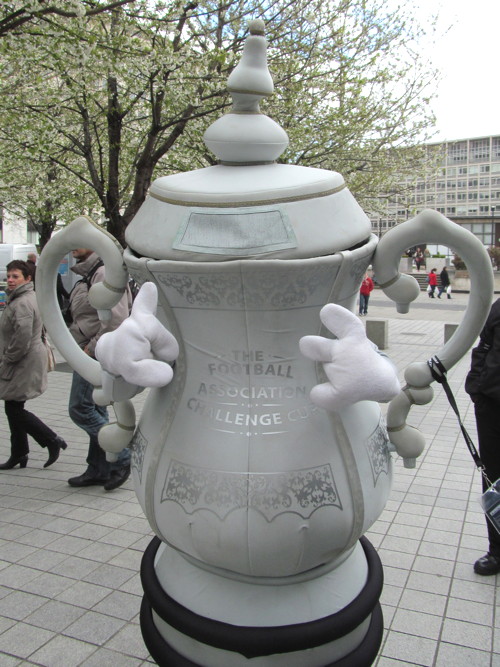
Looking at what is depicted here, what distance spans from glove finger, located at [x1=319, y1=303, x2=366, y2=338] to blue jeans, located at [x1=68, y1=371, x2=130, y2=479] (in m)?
3.10

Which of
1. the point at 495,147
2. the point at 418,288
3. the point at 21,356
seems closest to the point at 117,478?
the point at 21,356

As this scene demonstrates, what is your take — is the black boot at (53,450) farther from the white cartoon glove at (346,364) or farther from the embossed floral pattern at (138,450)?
the white cartoon glove at (346,364)

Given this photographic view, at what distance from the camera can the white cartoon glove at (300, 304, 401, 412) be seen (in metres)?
1.74

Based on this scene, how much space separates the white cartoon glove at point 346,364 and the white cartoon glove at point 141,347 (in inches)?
17.7

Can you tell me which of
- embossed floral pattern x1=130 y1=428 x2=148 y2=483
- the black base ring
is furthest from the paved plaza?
embossed floral pattern x1=130 y1=428 x2=148 y2=483

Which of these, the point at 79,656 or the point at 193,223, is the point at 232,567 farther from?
the point at 79,656

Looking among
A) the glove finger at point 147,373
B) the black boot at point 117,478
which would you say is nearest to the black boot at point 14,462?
the black boot at point 117,478

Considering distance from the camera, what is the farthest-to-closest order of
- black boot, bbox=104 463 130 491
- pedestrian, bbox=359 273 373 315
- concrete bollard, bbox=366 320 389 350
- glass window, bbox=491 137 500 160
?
1. glass window, bbox=491 137 500 160
2. pedestrian, bbox=359 273 373 315
3. concrete bollard, bbox=366 320 389 350
4. black boot, bbox=104 463 130 491

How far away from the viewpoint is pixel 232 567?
194cm

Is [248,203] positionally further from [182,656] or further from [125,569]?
[125,569]

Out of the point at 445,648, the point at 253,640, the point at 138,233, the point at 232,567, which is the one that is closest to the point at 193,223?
the point at 138,233

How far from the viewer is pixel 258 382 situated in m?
1.95

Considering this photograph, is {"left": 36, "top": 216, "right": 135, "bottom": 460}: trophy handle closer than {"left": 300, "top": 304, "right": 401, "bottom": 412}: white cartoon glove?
No

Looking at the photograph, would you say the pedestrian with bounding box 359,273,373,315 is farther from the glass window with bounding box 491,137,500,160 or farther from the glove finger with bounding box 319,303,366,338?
the glass window with bounding box 491,137,500,160
